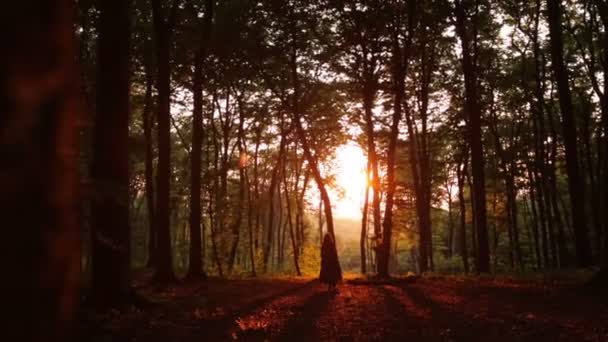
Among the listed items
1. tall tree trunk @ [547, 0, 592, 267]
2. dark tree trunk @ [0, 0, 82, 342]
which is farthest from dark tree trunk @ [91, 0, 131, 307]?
tall tree trunk @ [547, 0, 592, 267]

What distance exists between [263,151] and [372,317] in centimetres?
3328

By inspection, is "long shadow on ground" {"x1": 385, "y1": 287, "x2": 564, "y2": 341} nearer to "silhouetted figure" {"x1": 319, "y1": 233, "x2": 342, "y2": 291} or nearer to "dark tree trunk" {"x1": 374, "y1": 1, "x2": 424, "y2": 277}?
"silhouetted figure" {"x1": 319, "y1": 233, "x2": 342, "y2": 291}

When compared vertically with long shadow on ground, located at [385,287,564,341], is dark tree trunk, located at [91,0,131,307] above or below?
above

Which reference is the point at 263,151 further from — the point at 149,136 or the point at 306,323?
the point at 306,323

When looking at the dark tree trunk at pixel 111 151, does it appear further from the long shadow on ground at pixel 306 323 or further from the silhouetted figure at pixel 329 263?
the silhouetted figure at pixel 329 263

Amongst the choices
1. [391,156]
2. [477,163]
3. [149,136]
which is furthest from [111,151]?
[477,163]

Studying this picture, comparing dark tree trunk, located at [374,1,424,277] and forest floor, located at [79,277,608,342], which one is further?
dark tree trunk, located at [374,1,424,277]

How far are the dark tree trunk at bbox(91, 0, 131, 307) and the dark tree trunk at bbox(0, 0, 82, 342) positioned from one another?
8.00m

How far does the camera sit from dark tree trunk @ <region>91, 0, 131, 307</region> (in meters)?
9.38

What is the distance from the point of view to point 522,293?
12.8m

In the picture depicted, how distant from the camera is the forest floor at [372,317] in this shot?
7.56 meters

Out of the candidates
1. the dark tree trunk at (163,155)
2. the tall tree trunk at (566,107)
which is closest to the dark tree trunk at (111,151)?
the dark tree trunk at (163,155)

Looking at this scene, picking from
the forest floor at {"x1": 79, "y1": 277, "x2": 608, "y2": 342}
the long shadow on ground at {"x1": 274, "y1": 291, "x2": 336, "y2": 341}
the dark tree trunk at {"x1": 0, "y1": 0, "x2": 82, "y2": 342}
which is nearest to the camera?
the dark tree trunk at {"x1": 0, "y1": 0, "x2": 82, "y2": 342}

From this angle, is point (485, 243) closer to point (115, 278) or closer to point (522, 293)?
point (522, 293)
